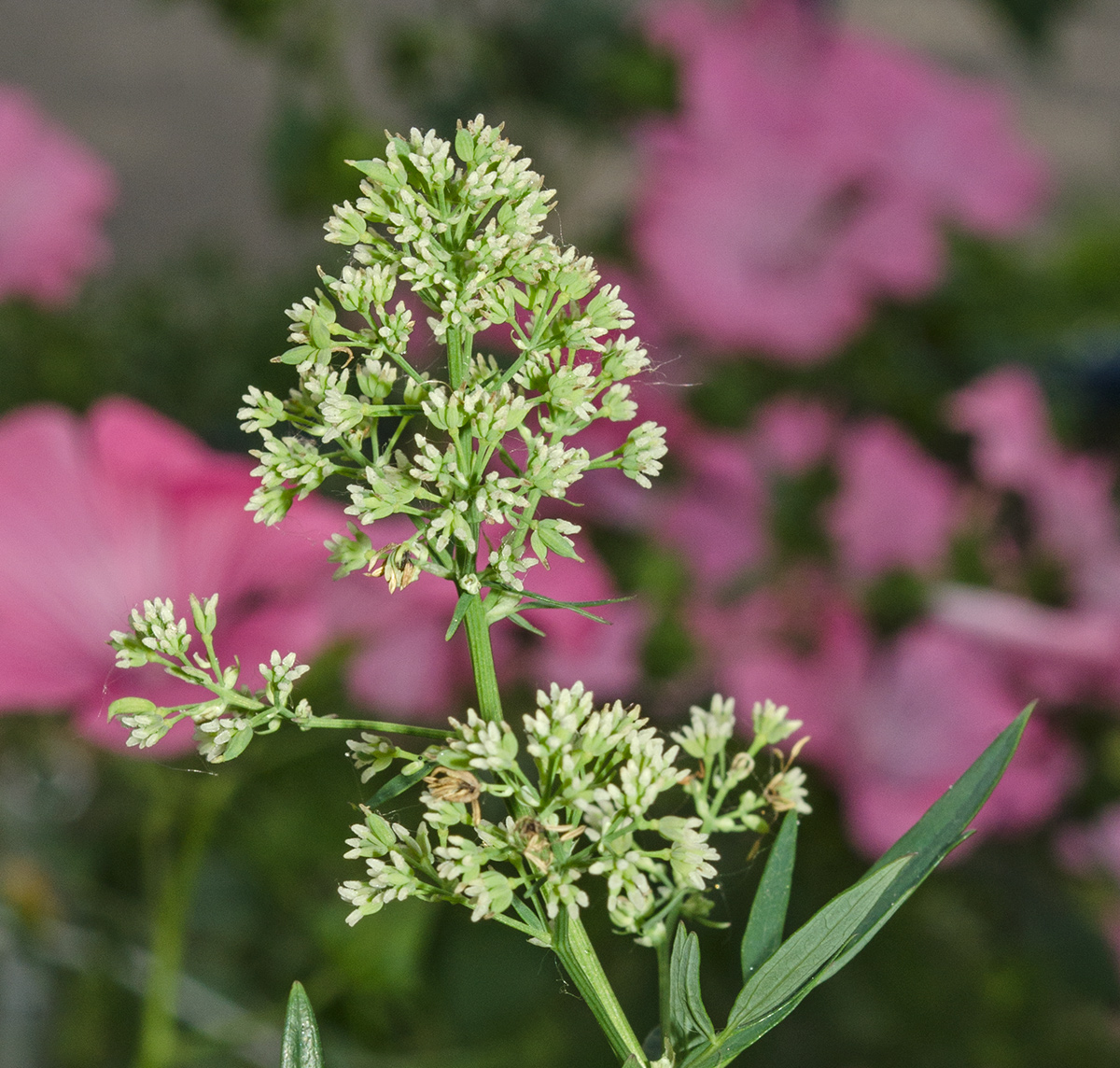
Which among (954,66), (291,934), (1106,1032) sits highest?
Answer: (954,66)

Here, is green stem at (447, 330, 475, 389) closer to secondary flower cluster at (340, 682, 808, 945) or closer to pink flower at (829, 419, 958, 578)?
secondary flower cluster at (340, 682, 808, 945)

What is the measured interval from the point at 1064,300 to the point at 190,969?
33 centimetres

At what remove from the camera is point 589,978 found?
66 millimetres

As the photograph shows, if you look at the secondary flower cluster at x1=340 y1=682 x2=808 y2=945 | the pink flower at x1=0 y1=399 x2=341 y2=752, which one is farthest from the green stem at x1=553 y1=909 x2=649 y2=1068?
the pink flower at x1=0 y1=399 x2=341 y2=752

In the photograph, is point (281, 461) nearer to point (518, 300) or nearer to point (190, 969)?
point (518, 300)

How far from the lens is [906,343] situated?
0.39 metres

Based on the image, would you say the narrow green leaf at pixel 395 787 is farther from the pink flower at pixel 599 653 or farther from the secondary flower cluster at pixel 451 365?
the pink flower at pixel 599 653

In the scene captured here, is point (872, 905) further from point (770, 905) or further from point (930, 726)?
point (930, 726)

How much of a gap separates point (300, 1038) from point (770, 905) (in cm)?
3

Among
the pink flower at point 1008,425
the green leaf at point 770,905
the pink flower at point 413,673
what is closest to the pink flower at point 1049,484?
the pink flower at point 1008,425

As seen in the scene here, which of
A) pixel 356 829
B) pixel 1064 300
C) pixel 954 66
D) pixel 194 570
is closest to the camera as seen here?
pixel 356 829

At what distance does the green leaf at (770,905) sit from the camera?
8 cm

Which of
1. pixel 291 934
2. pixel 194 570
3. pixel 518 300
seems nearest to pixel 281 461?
pixel 518 300

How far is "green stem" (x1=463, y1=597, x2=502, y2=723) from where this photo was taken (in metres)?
0.06
